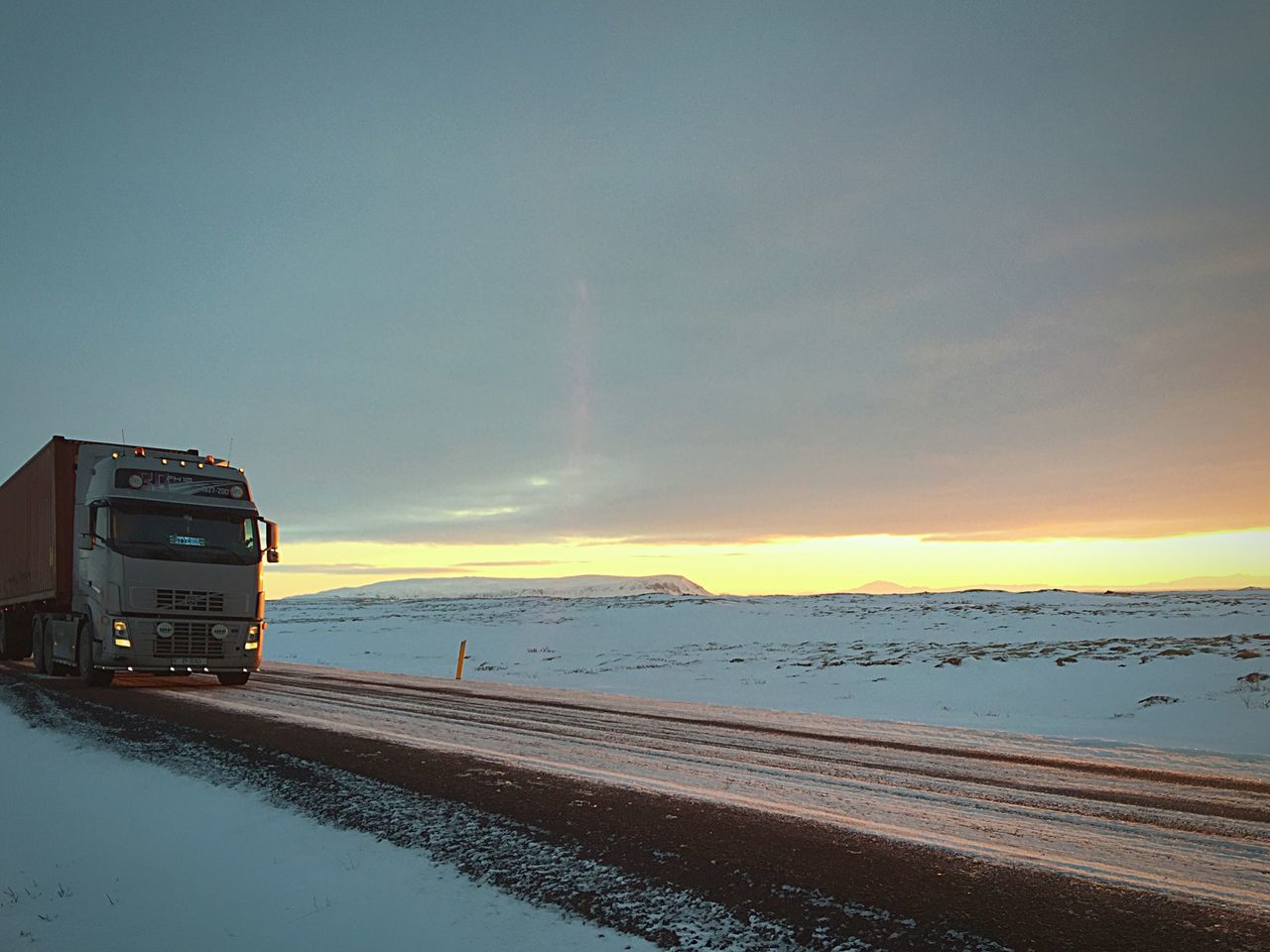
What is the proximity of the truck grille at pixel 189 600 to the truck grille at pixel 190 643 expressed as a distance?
0.89ft

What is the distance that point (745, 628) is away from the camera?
4281 centimetres

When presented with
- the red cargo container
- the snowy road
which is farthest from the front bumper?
the red cargo container

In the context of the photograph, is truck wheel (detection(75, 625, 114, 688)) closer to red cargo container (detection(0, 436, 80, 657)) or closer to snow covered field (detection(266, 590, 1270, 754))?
red cargo container (detection(0, 436, 80, 657))

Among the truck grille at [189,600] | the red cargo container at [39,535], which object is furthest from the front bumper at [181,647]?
the red cargo container at [39,535]

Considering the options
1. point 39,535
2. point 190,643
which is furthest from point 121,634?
point 39,535

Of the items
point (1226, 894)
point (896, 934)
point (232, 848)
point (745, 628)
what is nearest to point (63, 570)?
point (232, 848)

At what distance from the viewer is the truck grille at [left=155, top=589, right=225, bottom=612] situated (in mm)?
14648

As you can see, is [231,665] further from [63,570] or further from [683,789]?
[683,789]

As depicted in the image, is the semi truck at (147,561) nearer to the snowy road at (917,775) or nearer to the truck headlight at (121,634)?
the truck headlight at (121,634)

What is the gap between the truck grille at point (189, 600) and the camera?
1465 cm

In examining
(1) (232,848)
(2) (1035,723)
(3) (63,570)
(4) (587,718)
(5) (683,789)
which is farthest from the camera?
(3) (63,570)

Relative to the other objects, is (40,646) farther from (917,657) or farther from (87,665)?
(917,657)

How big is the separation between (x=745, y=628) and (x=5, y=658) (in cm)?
3068

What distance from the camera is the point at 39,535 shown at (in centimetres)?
1761
